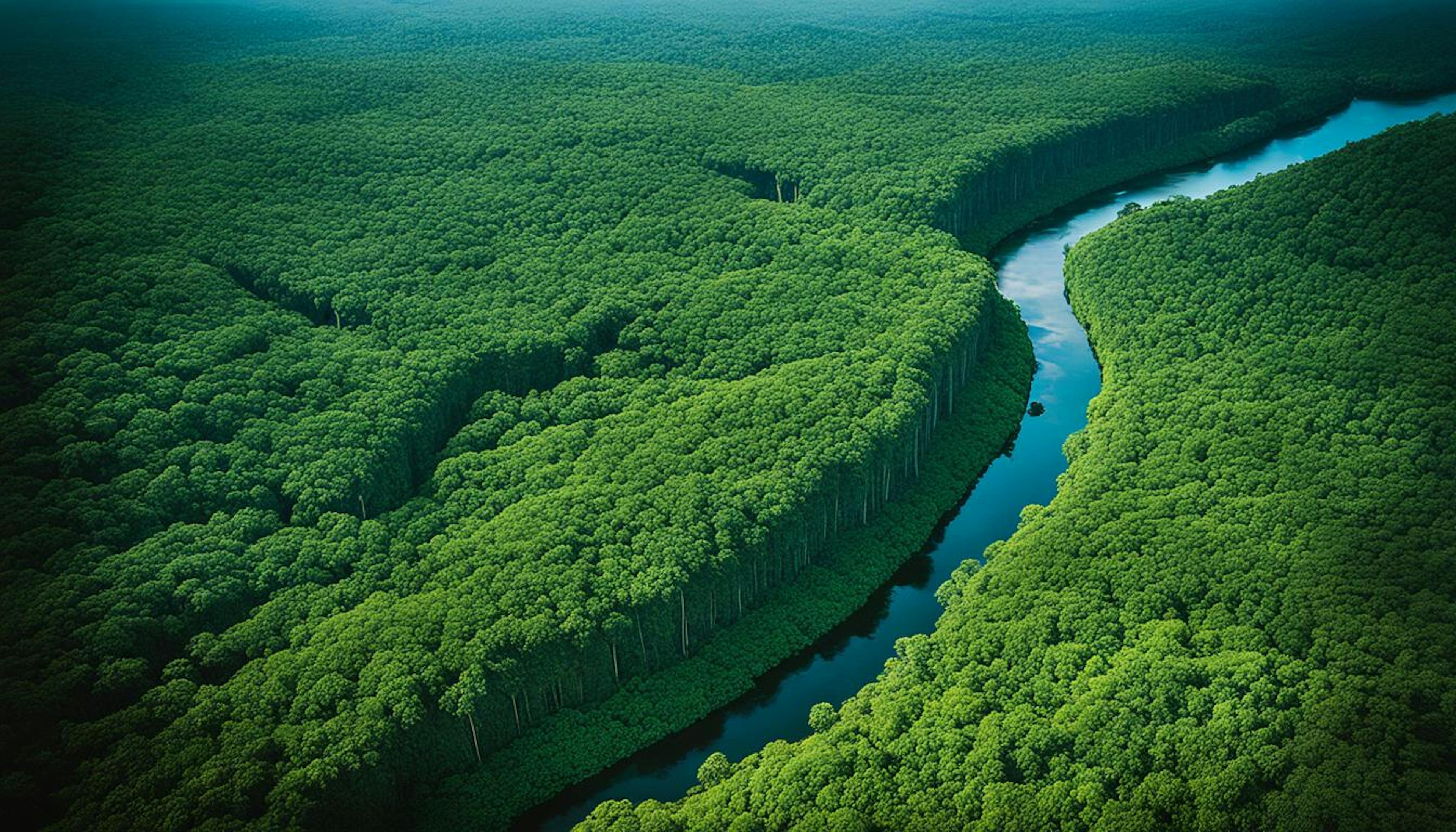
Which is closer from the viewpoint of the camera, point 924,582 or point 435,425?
point 924,582

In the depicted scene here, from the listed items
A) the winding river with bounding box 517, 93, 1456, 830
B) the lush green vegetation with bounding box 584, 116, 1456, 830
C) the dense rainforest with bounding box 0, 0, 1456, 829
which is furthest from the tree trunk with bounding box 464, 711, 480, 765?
the lush green vegetation with bounding box 584, 116, 1456, 830

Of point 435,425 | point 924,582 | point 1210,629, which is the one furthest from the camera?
point 435,425

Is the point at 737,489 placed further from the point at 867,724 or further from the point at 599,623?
the point at 867,724

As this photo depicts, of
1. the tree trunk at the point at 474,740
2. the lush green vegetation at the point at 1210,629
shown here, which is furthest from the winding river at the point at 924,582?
the lush green vegetation at the point at 1210,629

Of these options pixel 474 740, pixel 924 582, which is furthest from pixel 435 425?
pixel 924 582

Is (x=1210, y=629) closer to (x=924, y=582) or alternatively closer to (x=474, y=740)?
(x=924, y=582)

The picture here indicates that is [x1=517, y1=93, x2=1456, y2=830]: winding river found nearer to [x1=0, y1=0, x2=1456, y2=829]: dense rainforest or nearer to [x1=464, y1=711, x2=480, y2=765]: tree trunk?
[x1=0, y1=0, x2=1456, y2=829]: dense rainforest
